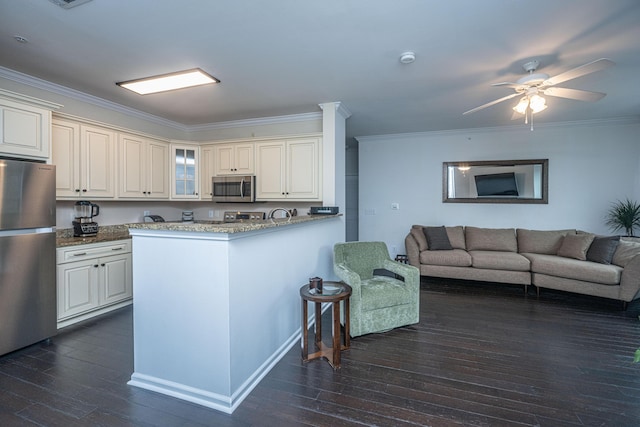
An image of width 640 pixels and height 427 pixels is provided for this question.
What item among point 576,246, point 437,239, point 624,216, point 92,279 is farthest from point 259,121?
point 624,216

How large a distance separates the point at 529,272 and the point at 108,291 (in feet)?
17.5

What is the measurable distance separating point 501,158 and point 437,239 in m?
1.85

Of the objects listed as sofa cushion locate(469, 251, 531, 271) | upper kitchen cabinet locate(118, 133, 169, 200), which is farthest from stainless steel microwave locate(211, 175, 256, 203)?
sofa cushion locate(469, 251, 531, 271)

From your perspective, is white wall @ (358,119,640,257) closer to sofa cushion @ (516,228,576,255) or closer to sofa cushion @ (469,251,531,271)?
sofa cushion @ (516,228,576,255)

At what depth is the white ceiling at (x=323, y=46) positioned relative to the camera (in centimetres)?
192

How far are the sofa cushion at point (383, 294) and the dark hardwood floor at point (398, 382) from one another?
297mm

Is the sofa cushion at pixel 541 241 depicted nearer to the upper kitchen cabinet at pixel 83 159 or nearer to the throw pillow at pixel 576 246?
the throw pillow at pixel 576 246

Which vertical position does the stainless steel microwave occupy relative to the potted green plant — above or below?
above

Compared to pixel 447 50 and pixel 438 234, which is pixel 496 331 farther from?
pixel 447 50

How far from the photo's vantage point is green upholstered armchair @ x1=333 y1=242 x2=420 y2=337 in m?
2.62

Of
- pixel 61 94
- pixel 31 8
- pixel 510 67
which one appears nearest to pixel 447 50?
pixel 510 67

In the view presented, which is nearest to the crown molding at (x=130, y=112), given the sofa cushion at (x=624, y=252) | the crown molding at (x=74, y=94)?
the crown molding at (x=74, y=94)

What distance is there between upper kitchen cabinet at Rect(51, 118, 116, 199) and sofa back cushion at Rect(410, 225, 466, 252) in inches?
171

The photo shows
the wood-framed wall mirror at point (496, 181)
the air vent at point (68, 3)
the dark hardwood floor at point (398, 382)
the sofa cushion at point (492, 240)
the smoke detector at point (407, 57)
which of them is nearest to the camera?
the dark hardwood floor at point (398, 382)
